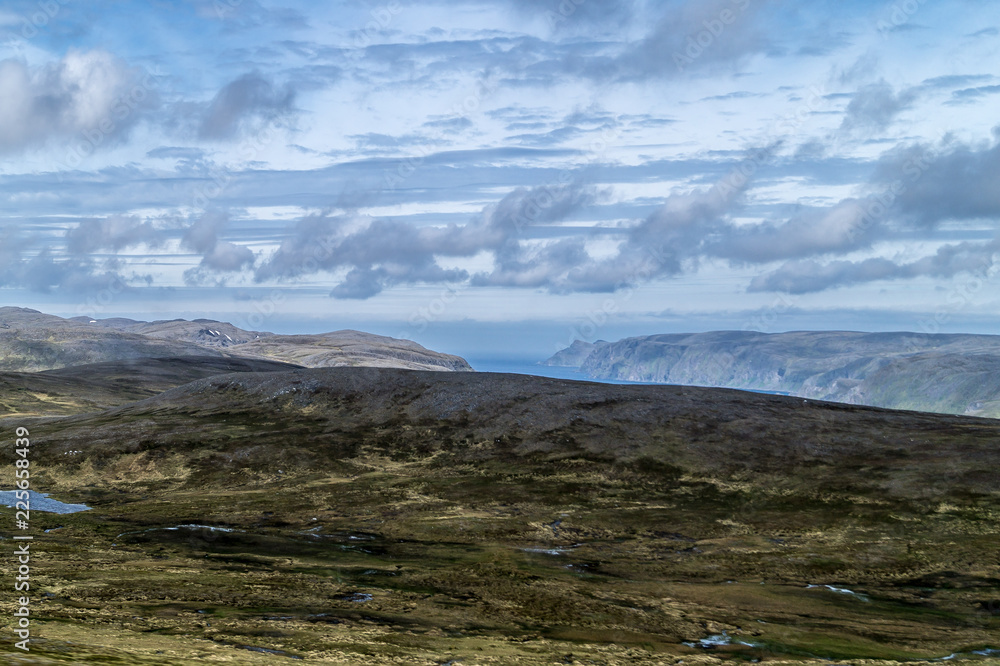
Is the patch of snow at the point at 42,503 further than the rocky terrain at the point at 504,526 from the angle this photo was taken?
Yes

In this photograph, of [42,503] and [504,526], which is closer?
[504,526]

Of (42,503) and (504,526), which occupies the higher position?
(504,526)

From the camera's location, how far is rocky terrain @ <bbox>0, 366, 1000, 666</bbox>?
148 ft

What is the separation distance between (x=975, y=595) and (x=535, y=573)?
1393 inches

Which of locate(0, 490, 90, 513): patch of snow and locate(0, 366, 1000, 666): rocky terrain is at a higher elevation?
locate(0, 366, 1000, 666): rocky terrain

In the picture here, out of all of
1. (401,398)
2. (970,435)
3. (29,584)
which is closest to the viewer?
(29,584)

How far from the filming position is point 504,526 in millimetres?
82312

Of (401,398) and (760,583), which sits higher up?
(401,398)

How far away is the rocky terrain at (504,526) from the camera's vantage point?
4509 centimetres

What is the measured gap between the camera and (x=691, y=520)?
274ft

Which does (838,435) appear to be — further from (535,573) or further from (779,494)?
(535,573)

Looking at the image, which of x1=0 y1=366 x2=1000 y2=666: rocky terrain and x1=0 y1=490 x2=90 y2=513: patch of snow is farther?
x1=0 y1=490 x2=90 y2=513: patch of snow

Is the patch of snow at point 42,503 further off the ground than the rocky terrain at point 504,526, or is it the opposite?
the rocky terrain at point 504,526

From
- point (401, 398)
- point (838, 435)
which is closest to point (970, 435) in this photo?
point (838, 435)
